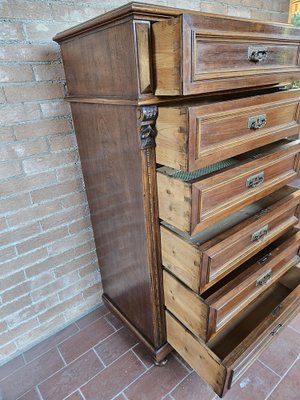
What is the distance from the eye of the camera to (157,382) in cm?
117

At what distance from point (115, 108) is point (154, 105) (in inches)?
6.0

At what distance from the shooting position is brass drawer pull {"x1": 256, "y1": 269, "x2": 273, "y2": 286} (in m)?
1.09

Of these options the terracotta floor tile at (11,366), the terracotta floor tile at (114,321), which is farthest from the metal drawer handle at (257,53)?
the terracotta floor tile at (11,366)

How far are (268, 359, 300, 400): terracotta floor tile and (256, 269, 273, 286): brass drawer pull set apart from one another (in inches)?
16.5

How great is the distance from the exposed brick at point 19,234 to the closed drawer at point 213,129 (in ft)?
2.28

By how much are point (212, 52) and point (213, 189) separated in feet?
1.22

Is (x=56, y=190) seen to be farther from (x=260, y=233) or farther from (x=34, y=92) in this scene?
(x=260, y=233)

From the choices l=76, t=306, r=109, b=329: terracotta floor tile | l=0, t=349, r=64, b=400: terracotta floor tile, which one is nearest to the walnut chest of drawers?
l=76, t=306, r=109, b=329: terracotta floor tile

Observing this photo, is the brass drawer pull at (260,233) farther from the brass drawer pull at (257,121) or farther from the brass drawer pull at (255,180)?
the brass drawer pull at (257,121)

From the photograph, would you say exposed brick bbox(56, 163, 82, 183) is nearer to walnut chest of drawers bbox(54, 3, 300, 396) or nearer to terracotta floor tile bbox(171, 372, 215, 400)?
walnut chest of drawers bbox(54, 3, 300, 396)

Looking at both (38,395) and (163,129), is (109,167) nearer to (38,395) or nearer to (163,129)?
(163,129)

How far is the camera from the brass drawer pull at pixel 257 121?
86 centimetres

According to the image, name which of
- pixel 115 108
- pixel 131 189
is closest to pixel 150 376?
pixel 131 189

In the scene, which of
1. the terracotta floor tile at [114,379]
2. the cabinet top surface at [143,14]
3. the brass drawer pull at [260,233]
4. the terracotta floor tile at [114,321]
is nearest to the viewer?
the cabinet top surface at [143,14]
